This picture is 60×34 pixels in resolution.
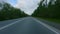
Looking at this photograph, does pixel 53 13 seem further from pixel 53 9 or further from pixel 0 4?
pixel 0 4

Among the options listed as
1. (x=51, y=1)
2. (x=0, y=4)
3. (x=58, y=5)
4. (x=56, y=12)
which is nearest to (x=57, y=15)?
(x=56, y=12)

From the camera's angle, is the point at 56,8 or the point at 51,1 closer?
the point at 56,8

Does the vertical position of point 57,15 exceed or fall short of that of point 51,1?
it falls short

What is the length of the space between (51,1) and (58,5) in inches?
845

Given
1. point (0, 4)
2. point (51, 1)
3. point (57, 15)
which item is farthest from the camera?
point (0, 4)

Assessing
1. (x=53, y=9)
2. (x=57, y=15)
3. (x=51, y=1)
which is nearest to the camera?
(x=57, y=15)

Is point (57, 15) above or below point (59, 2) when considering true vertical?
below

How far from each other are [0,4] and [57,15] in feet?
167

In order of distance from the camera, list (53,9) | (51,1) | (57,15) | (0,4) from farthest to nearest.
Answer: (0,4), (51,1), (53,9), (57,15)

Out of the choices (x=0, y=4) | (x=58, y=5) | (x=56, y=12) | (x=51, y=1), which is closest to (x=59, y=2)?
(x=58, y=5)

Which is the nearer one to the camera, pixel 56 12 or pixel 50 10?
pixel 56 12

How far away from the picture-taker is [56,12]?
7594 centimetres

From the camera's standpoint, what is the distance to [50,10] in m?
83.1

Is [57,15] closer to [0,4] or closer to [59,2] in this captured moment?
[59,2]
